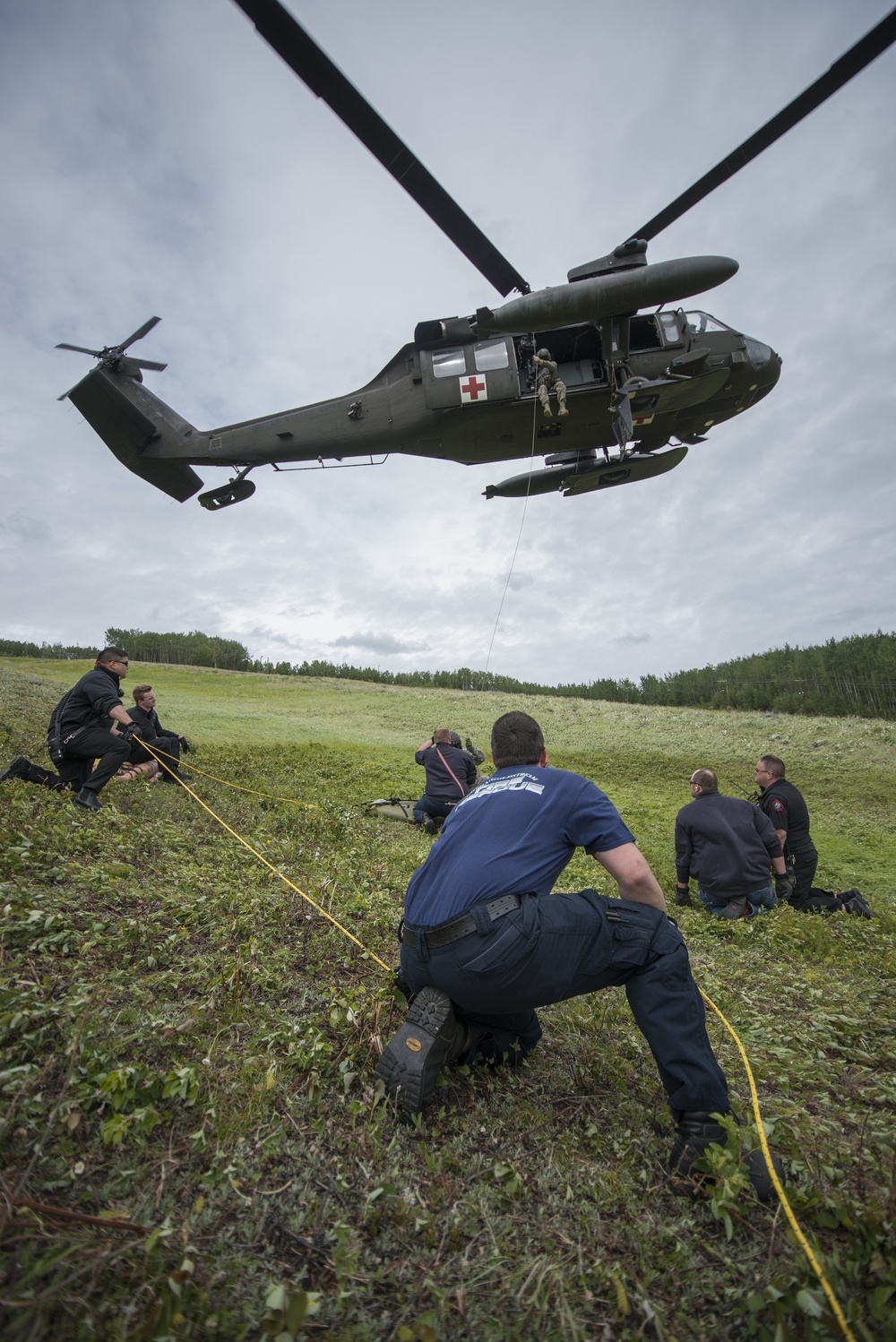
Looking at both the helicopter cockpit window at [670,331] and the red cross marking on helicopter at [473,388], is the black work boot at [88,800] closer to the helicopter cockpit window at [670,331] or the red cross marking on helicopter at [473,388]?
the red cross marking on helicopter at [473,388]

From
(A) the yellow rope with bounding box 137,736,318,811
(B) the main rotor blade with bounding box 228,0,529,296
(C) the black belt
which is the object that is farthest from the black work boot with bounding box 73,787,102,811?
(B) the main rotor blade with bounding box 228,0,529,296

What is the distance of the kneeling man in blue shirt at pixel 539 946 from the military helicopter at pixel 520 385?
7.29m

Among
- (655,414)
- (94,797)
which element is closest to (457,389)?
(655,414)

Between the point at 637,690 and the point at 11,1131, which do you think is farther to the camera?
the point at 637,690

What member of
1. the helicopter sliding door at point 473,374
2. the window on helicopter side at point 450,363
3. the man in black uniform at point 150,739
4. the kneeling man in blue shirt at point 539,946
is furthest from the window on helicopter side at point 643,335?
the man in black uniform at point 150,739

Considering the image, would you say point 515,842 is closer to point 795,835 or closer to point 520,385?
point 795,835

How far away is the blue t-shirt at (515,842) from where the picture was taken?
287 cm

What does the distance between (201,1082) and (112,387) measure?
12089 mm

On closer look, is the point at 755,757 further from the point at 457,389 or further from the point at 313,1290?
the point at 313,1290

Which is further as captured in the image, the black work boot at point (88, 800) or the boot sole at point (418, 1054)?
the black work boot at point (88, 800)

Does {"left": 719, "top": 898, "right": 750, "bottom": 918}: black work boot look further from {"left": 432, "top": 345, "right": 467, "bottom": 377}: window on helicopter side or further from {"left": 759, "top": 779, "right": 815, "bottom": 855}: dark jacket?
{"left": 432, "top": 345, "right": 467, "bottom": 377}: window on helicopter side

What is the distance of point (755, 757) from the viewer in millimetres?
21094

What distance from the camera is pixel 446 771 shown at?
10.3m

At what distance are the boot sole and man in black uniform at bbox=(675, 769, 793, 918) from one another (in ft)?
16.7
